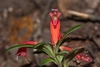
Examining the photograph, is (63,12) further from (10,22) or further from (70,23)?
(10,22)

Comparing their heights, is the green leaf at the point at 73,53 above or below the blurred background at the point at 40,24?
above

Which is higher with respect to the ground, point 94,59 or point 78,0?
point 78,0

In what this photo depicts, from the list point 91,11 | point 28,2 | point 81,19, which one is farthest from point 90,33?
point 28,2

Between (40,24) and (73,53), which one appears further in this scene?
(40,24)

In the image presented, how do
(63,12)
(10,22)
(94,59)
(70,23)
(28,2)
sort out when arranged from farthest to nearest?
Result: (28,2)
(10,22)
(63,12)
(70,23)
(94,59)

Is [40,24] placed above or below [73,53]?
below

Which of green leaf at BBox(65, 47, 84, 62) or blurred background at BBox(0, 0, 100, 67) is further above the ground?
green leaf at BBox(65, 47, 84, 62)

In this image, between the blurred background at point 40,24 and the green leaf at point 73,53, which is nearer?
the green leaf at point 73,53

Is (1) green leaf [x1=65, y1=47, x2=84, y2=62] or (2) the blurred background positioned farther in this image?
(2) the blurred background
